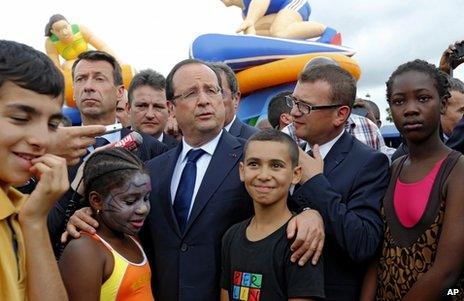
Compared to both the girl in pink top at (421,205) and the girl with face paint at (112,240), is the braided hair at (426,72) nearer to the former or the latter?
the girl in pink top at (421,205)

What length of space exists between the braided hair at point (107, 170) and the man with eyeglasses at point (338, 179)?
814mm

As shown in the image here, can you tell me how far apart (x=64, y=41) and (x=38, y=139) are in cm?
1360

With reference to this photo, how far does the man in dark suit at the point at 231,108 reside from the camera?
4.50 metres

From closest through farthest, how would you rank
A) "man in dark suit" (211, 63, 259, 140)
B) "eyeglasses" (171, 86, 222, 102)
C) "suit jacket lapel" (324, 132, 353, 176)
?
"suit jacket lapel" (324, 132, 353, 176), "eyeglasses" (171, 86, 222, 102), "man in dark suit" (211, 63, 259, 140)

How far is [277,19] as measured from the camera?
15.3 m

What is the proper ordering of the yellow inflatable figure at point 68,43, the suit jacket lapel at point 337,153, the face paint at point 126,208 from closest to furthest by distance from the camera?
the face paint at point 126,208, the suit jacket lapel at point 337,153, the yellow inflatable figure at point 68,43

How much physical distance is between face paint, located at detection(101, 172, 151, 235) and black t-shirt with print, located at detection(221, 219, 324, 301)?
1.55 feet

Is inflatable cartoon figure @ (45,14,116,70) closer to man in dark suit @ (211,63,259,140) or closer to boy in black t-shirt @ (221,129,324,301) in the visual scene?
man in dark suit @ (211,63,259,140)

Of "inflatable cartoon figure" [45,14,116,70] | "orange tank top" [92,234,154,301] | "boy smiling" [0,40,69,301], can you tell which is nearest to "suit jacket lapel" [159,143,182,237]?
"orange tank top" [92,234,154,301]

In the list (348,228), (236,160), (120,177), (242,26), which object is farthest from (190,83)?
(242,26)

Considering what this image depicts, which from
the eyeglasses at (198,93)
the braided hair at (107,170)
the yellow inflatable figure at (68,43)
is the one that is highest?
the yellow inflatable figure at (68,43)

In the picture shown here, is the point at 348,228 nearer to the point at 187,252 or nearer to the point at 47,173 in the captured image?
the point at 187,252

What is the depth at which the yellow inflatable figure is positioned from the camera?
46.1 feet

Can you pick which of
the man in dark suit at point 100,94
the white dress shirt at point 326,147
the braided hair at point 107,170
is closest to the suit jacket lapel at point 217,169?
the braided hair at point 107,170
